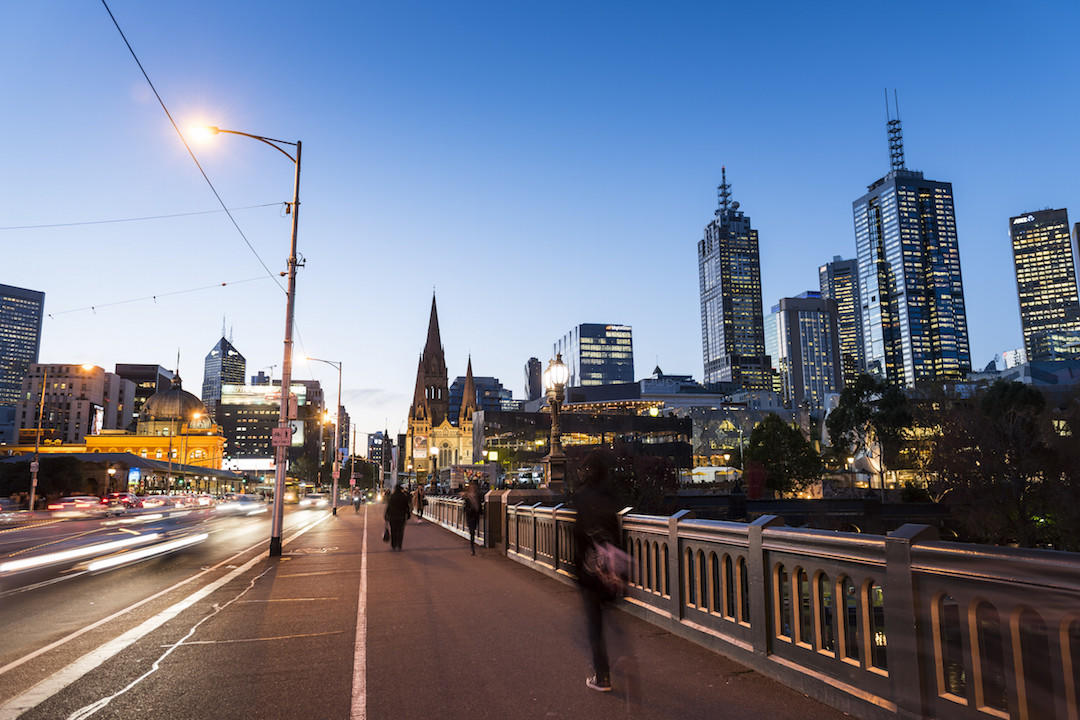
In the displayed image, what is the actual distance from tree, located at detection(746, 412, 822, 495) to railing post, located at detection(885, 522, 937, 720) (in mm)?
90505

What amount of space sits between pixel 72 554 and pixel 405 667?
16.4m

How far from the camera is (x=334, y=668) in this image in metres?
6.42

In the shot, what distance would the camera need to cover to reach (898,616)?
4.44 m

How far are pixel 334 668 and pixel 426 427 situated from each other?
173m

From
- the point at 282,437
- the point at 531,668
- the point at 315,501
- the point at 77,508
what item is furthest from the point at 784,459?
the point at 531,668

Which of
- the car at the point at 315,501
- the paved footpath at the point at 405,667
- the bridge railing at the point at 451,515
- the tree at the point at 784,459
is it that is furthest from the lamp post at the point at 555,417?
the tree at the point at 784,459

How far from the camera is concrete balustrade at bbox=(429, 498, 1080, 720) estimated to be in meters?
3.57

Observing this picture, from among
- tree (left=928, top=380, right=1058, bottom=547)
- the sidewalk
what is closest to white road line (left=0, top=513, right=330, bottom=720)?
the sidewalk

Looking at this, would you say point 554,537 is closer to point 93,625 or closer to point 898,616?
point 93,625

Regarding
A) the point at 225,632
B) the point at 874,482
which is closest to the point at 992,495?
the point at 225,632

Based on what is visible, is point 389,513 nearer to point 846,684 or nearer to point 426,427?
point 846,684

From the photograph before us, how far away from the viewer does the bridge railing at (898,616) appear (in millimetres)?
3568

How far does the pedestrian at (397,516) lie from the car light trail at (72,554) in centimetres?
769

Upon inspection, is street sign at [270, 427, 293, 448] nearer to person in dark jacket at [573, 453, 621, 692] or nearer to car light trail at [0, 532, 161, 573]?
car light trail at [0, 532, 161, 573]
